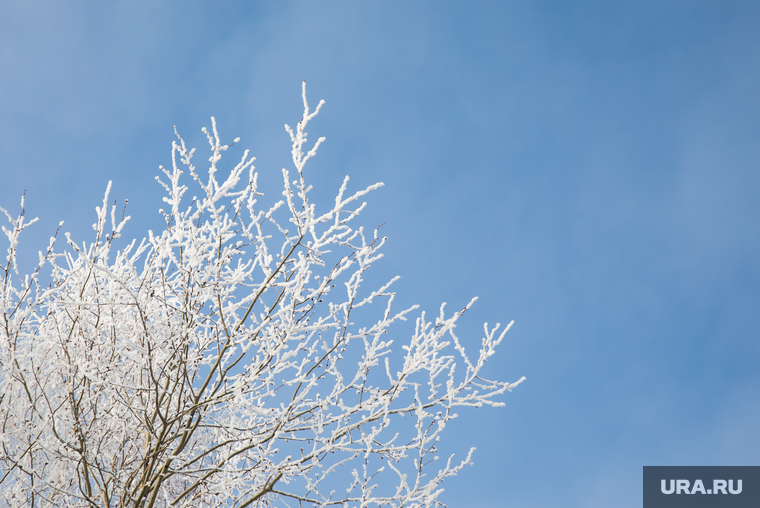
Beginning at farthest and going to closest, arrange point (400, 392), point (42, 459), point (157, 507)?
point (157, 507) < point (42, 459) < point (400, 392)

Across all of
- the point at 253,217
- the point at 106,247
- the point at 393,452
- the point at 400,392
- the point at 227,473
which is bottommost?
the point at 227,473

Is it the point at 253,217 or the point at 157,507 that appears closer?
the point at 253,217

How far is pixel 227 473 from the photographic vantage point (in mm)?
4129

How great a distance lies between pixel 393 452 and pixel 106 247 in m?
2.86

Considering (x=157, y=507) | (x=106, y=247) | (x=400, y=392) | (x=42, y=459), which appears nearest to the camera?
A: (x=106, y=247)

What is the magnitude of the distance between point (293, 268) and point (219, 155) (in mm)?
1049

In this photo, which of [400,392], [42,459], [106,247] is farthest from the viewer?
[42,459]

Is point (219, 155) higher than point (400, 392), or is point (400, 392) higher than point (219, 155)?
point (219, 155)

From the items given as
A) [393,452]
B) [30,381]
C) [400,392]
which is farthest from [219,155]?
[30,381]

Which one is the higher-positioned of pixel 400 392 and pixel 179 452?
pixel 400 392

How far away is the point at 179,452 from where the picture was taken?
14.6 ft

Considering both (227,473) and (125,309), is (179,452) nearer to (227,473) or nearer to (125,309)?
(227,473)

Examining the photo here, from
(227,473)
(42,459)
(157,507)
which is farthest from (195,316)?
(157,507)

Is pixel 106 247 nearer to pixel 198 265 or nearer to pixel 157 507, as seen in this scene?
pixel 198 265
